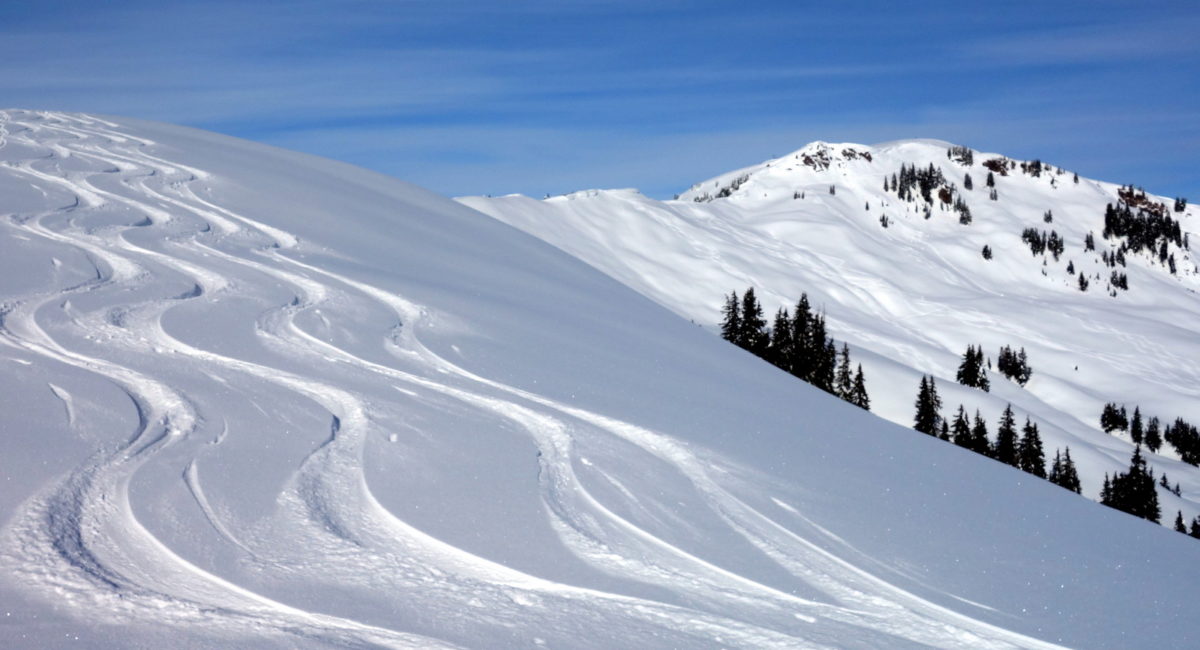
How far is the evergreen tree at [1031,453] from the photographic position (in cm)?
6032

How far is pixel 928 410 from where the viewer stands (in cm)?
5994

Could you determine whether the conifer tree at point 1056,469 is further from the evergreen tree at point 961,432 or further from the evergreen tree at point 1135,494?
the evergreen tree at point 961,432

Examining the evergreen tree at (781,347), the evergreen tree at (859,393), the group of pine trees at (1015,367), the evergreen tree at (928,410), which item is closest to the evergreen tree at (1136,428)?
the group of pine trees at (1015,367)

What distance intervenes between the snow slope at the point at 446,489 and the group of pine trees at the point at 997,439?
55.0m

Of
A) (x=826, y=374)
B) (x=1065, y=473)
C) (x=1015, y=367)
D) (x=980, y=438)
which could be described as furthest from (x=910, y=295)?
(x=826, y=374)

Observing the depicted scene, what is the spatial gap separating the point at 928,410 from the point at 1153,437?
65.9m

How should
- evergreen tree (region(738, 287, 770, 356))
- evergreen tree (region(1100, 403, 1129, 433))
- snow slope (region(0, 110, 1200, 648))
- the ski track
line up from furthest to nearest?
1. evergreen tree (region(1100, 403, 1129, 433))
2. evergreen tree (region(738, 287, 770, 356))
3. snow slope (region(0, 110, 1200, 648))
4. the ski track

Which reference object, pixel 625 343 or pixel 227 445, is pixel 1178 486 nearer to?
pixel 625 343

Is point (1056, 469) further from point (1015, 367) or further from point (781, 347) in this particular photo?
point (1015, 367)

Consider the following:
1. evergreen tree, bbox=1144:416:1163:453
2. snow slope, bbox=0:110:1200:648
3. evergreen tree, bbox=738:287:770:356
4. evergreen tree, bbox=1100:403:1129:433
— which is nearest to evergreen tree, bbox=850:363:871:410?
evergreen tree, bbox=738:287:770:356

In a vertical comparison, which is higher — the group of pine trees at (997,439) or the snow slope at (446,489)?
the group of pine trees at (997,439)

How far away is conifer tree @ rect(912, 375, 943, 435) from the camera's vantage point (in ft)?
194

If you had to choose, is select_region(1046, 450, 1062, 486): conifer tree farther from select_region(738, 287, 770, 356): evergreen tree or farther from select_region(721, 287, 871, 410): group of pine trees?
select_region(738, 287, 770, 356): evergreen tree

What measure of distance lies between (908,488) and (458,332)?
4.24 metres
